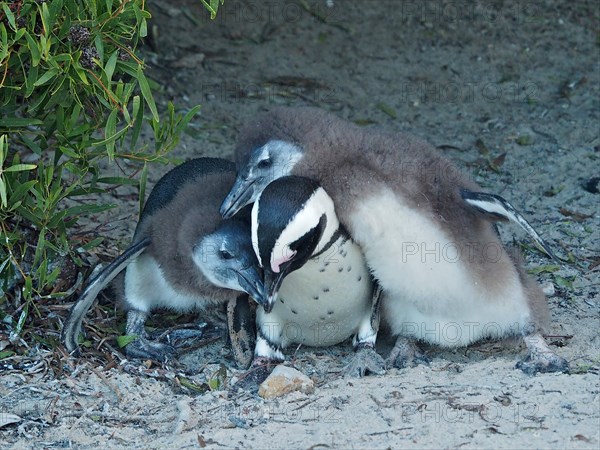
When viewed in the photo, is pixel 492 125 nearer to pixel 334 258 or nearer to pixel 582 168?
pixel 582 168

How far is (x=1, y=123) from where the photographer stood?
3482mm

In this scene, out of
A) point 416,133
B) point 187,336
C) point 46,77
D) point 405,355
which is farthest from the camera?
point 416,133

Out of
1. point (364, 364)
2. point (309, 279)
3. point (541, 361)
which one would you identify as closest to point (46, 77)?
point (309, 279)

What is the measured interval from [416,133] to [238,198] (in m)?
2.12

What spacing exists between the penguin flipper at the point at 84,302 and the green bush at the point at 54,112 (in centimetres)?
14

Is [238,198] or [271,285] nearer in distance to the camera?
[271,285]

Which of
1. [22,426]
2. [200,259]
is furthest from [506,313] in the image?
[22,426]

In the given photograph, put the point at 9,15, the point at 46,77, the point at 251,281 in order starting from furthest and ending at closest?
the point at 251,281, the point at 46,77, the point at 9,15

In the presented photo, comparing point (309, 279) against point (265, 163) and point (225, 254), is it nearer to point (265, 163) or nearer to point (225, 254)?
point (225, 254)

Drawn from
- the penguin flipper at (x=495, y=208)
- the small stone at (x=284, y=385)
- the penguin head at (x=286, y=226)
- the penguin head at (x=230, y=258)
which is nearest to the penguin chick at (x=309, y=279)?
the penguin head at (x=286, y=226)

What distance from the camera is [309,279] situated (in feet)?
11.4

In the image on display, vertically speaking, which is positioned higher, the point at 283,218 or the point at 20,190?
the point at 283,218

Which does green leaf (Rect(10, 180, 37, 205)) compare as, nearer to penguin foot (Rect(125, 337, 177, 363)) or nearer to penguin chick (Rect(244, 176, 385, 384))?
penguin foot (Rect(125, 337, 177, 363))

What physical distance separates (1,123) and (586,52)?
374 centimetres
